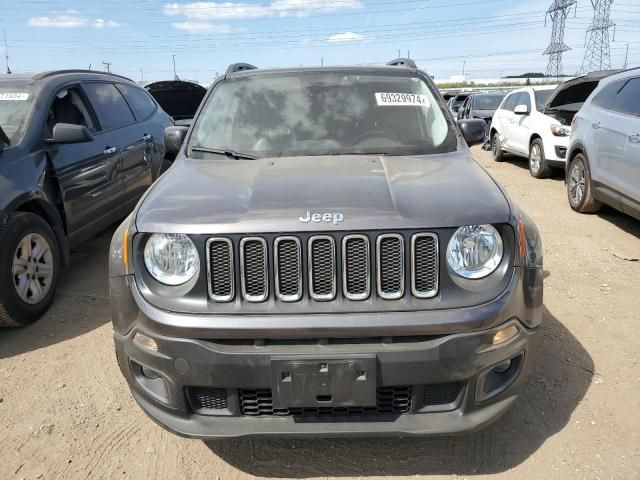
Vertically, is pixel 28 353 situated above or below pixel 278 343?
below

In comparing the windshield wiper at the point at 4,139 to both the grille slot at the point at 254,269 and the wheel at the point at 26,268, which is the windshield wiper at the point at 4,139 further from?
the grille slot at the point at 254,269

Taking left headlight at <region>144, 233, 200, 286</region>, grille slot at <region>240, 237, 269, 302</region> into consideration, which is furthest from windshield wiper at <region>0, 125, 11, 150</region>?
grille slot at <region>240, 237, 269, 302</region>

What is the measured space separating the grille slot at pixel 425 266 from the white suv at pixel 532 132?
24.2ft

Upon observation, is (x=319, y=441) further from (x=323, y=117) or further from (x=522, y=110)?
(x=522, y=110)

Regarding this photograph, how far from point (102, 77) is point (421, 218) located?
190 inches

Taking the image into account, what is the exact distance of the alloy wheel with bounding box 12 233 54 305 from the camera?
3.89 metres

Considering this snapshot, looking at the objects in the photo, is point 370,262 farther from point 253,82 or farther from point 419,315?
point 253,82

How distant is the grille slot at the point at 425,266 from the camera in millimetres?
2191

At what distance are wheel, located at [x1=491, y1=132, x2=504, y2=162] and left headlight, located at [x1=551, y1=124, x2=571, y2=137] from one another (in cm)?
281

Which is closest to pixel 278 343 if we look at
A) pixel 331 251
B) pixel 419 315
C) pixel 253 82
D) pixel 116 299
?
pixel 331 251

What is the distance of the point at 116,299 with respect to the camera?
2.36 m

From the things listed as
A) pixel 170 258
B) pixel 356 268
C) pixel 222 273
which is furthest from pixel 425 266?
pixel 170 258

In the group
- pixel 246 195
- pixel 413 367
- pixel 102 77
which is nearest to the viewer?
pixel 413 367

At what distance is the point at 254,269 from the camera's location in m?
2.20
